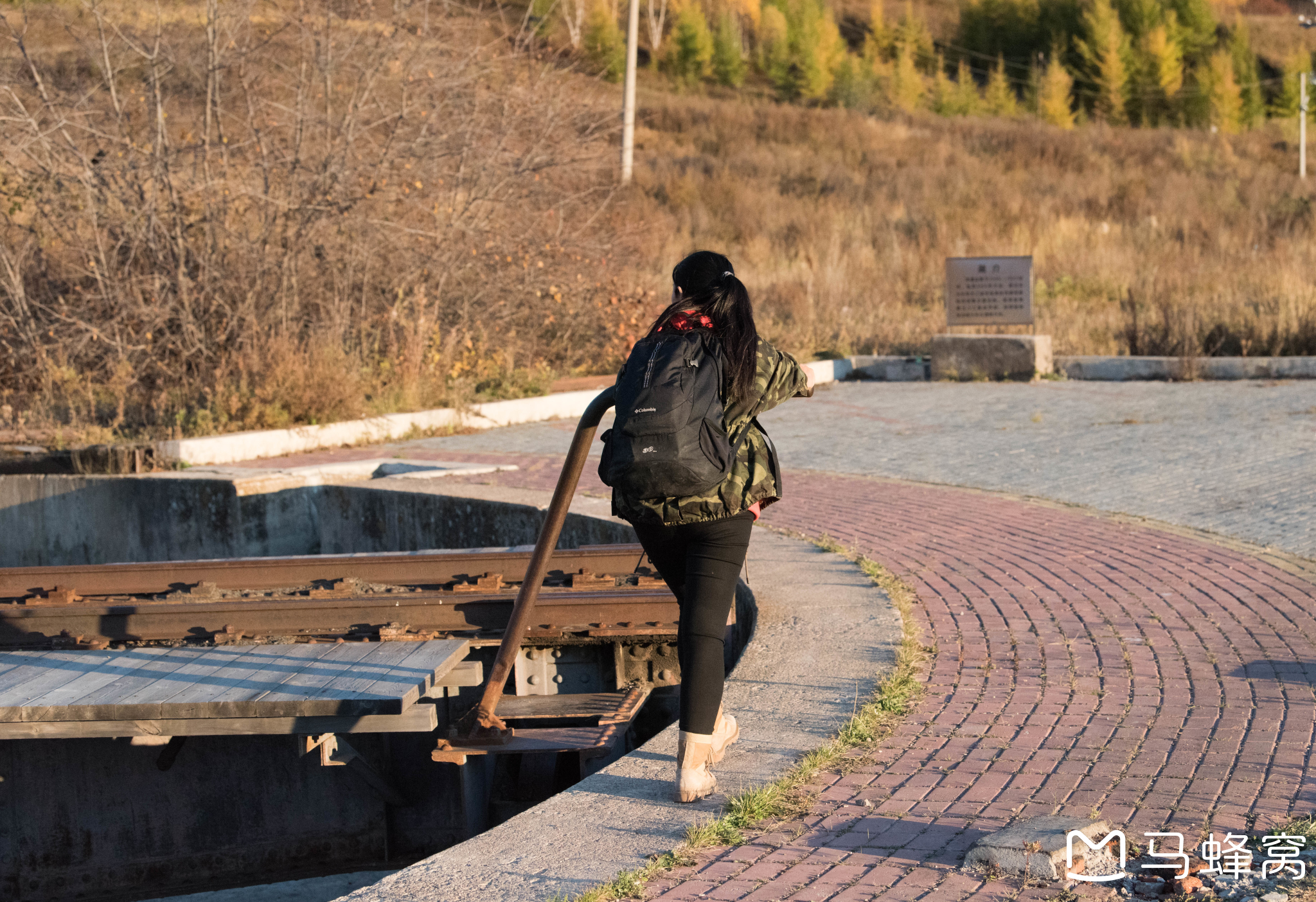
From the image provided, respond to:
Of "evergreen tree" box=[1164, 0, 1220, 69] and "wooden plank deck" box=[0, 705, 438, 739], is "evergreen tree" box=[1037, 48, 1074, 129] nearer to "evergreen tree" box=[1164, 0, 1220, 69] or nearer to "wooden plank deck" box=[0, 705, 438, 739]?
"evergreen tree" box=[1164, 0, 1220, 69]

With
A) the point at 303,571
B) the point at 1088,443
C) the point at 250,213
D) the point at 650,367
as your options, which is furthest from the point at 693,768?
the point at 250,213

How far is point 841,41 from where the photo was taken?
78.9 metres

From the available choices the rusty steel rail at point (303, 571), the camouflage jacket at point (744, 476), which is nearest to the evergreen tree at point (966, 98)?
the rusty steel rail at point (303, 571)

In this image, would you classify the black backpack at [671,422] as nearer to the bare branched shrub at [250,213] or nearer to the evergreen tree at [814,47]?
the bare branched shrub at [250,213]

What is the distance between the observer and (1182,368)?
47.2ft

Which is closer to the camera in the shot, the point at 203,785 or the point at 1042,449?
the point at 203,785

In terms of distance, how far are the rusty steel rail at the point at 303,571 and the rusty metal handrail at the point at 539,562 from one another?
2.05 m

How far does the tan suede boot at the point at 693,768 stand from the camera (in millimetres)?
3527

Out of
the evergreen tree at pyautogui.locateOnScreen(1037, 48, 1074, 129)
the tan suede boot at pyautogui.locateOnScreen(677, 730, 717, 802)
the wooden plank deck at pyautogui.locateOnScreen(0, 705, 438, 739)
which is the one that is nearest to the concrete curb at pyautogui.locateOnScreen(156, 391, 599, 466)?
the wooden plank deck at pyautogui.locateOnScreen(0, 705, 438, 739)

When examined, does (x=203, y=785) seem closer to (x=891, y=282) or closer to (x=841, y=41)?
(x=891, y=282)

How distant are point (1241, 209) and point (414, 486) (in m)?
26.6

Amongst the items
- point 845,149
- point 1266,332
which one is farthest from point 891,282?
point 845,149

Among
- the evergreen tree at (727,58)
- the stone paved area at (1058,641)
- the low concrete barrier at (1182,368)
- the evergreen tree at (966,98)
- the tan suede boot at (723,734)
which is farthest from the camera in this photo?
the evergreen tree at (727,58)

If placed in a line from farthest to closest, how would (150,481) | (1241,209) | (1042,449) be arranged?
(1241,209), (1042,449), (150,481)
